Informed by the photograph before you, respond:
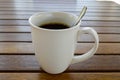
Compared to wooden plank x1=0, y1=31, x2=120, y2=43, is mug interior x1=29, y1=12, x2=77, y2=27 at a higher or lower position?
higher

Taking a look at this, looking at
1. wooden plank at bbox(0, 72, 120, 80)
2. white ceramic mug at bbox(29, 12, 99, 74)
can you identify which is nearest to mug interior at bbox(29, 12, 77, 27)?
white ceramic mug at bbox(29, 12, 99, 74)

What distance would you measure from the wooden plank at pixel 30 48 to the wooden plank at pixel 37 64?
3cm

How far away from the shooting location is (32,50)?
53 centimetres

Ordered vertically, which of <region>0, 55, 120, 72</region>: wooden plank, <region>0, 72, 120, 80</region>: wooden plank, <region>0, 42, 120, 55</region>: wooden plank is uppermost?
<region>0, 42, 120, 55</region>: wooden plank

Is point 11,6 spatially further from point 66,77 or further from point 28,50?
point 66,77

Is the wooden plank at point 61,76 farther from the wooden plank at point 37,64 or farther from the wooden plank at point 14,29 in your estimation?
the wooden plank at point 14,29

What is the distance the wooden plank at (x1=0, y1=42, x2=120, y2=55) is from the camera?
20.6 inches

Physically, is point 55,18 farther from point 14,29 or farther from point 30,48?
point 14,29

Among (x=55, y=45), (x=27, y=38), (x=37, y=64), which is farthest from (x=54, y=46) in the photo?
(x=27, y=38)

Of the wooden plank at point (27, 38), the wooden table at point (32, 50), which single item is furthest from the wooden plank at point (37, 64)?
the wooden plank at point (27, 38)

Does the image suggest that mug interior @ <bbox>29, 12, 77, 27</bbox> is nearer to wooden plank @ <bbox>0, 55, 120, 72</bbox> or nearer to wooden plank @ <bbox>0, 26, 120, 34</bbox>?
wooden plank @ <bbox>0, 55, 120, 72</bbox>

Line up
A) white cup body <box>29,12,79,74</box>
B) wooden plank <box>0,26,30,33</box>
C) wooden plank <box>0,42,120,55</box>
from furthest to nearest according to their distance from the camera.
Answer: wooden plank <box>0,26,30,33</box>, wooden plank <box>0,42,120,55</box>, white cup body <box>29,12,79,74</box>

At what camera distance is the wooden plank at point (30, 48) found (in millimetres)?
523

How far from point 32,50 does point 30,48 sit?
0.01 meters
